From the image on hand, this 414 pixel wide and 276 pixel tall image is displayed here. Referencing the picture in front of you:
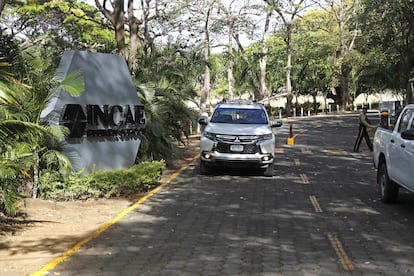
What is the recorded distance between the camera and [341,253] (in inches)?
286

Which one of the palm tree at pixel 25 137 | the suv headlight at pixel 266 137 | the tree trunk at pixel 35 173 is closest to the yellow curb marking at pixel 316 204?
the suv headlight at pixel 266 137

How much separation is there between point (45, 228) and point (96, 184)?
2696mm

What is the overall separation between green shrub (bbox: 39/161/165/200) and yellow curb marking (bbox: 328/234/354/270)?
199 inches

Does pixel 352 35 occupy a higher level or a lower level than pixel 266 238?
higher

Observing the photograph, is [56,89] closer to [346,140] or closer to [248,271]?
[248,271]

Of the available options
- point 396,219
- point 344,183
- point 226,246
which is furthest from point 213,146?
point 226,246

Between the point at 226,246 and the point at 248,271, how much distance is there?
1.19 meters

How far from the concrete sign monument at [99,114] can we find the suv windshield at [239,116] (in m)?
2.33

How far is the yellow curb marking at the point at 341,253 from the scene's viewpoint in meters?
6.71

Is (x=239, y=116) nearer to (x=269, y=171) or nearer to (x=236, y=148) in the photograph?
(x=236, y=148)

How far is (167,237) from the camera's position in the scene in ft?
27.0

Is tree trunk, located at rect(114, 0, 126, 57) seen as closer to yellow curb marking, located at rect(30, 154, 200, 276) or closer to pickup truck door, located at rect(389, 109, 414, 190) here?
yellow curb marking, located at rect(30, 154, 200, 276)

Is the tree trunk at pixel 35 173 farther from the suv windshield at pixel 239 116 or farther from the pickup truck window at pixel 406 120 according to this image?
the pickup truck window at pixel 406 120

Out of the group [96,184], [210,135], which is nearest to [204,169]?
[210,135]
